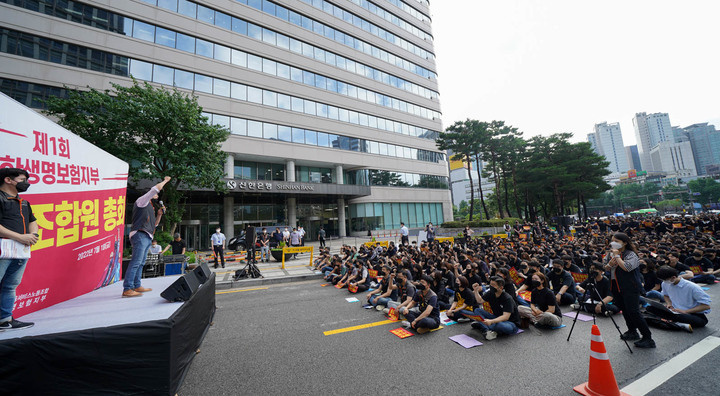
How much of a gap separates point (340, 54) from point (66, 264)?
103 ft

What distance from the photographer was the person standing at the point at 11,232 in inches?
119

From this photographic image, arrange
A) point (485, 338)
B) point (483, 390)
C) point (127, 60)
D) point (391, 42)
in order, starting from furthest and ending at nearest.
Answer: point (391, 42)
point (127, 60)
point (485, 338)
point (483, 390)

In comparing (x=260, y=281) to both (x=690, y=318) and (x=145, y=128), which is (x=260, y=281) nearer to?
(x=145, y=128)

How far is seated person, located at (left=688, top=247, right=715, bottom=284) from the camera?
302 inches

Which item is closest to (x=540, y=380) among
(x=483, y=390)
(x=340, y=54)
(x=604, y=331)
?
(x=483, y=390)

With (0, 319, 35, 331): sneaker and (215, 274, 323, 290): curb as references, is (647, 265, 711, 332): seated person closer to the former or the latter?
(0, 319, 35, 331): sneaker

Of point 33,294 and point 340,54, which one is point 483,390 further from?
point 340,54

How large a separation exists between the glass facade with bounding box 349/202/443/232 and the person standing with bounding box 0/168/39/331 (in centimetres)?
2830

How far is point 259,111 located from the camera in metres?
24.3

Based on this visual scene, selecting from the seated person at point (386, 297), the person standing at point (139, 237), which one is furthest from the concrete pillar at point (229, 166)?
the seated person at point (386, 297)

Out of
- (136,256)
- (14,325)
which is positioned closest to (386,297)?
(136,256)

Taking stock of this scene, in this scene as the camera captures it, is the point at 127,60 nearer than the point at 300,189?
Yes

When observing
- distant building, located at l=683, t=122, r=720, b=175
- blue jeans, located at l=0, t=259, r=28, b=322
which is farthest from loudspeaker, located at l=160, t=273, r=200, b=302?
distant building, located at l=683, t=122, r=720, b=175

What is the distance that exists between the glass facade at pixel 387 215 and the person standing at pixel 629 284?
26693 millimetres
